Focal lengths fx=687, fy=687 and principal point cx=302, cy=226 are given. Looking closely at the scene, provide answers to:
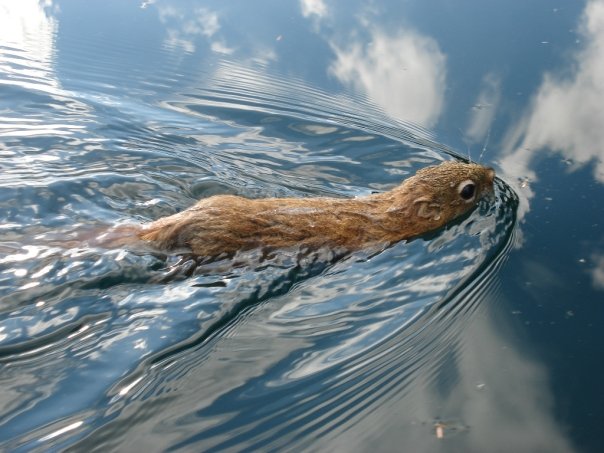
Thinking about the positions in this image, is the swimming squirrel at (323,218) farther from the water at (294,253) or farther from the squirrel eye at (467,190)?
the water at (294,253)

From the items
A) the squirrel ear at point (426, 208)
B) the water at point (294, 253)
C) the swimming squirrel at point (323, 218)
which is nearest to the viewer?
the water at point (294, 253)

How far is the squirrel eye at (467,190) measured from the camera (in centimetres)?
465

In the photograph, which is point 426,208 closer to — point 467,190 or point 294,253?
point 467,190

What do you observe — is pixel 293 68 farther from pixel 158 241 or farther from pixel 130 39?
pixel 158 241

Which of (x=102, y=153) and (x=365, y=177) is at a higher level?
(x=102, y=153)

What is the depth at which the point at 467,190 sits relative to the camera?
4.67 meters

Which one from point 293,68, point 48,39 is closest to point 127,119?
point 293,68

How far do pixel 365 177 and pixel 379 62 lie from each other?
168 cm

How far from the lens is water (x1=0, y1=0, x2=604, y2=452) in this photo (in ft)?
9.31

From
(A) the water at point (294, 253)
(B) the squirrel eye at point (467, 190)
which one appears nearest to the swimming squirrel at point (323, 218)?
(B) the squirrel eye at point (467, 190)

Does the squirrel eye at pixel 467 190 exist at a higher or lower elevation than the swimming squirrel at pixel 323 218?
higher

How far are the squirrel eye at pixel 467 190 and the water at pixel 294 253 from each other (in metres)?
0.11

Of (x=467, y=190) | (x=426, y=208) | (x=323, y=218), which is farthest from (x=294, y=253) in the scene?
(x=467, y=190)

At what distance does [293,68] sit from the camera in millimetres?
6516
